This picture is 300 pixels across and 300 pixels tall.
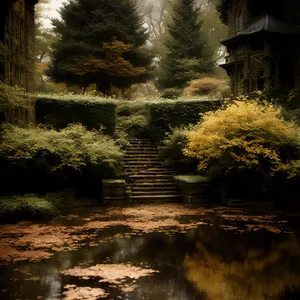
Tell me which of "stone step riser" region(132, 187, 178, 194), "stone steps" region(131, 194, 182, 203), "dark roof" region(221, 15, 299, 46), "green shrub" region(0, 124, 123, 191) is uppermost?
"dark roof" region(221, 15, 299, 46)

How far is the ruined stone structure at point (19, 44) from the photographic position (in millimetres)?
17141

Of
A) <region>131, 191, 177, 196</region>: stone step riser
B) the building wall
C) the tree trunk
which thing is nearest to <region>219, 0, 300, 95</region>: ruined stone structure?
the tree trunk

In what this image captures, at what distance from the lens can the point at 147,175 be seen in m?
17.2

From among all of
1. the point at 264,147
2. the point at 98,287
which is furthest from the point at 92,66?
the point at 98,287

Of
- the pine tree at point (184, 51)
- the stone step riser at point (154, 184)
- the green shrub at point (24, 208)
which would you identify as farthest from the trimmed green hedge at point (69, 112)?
the pine tree at point (184, 51)

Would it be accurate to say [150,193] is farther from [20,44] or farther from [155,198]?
[20,44]

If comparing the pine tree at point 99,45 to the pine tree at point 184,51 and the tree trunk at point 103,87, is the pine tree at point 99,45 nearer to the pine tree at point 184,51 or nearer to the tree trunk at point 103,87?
the tree trunk at point 103,87

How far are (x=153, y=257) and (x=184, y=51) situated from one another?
1132 inches

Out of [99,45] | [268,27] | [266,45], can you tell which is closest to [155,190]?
[266,45]

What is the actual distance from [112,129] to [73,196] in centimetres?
607

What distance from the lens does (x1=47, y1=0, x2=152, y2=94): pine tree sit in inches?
1148

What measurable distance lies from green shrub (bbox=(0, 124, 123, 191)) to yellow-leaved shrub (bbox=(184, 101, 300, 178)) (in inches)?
153

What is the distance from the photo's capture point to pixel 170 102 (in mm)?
20703

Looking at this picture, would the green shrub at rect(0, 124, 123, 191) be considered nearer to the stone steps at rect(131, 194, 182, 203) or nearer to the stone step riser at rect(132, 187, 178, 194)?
the stone step riser at rect(132, 187, 178, 194)
